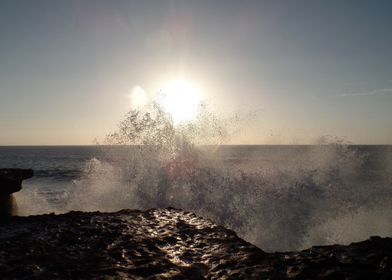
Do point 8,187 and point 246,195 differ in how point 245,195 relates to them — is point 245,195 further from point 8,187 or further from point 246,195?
point 8,187

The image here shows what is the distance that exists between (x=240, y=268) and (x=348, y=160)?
19456 millimetres

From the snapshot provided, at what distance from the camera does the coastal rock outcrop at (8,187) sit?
8.18 metres

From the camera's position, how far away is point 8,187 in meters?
8.24

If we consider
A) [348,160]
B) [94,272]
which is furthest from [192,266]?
[348,160]

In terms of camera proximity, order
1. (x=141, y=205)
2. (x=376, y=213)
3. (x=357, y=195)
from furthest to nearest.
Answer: (x=357, y=195) → (x=376, y=213) → (x=141, y=205)

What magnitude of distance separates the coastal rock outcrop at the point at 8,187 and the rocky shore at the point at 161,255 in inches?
143

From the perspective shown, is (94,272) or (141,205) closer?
(94,272)

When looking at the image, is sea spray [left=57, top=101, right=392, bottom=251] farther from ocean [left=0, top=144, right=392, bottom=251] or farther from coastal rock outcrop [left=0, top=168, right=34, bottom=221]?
coastal rock outcrop [left=0, top=168, right=34, bottom=221]

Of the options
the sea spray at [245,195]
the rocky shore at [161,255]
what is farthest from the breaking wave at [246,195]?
the rocky shore at [161,255]

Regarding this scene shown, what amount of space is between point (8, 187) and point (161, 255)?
20.3 feet

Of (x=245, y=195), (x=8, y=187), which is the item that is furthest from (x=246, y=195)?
(x=8, y=187)

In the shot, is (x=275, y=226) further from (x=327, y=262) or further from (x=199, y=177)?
(x=327, y=262)

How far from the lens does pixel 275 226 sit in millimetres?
12359

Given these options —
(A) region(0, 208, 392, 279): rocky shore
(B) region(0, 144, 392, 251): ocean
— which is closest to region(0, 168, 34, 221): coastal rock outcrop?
(A) region(0, 208, 392, 279): rocky shore
